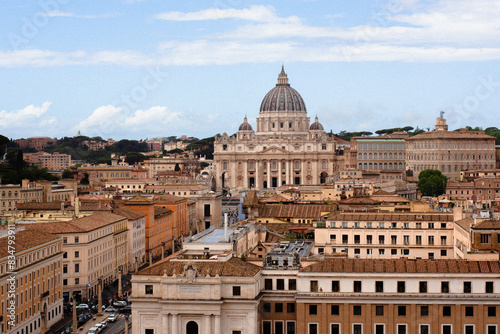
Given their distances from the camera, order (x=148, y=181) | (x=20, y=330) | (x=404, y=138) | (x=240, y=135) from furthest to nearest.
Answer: (x=240, y=135) < (x=404, y=138) < (x=148, y=181) < (x=20, y=330)

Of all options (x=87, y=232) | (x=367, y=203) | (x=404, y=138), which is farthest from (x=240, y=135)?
(x=87, y=232)

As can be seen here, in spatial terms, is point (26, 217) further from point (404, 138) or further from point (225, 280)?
point (404, 138)

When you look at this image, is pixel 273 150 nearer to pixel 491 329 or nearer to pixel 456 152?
pixel 456 152

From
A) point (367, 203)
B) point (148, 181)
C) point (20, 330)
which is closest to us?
point (20, 330)

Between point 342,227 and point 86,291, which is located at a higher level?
point 342,227

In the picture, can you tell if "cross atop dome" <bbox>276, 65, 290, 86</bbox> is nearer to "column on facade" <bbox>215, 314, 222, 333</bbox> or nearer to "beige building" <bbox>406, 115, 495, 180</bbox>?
"beige building" <bbox>406, 115, 495, 180</bbox>

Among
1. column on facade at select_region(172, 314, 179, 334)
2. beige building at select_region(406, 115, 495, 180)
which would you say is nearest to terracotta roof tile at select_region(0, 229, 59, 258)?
column on facade at select_region(172, 314, 179, 334)

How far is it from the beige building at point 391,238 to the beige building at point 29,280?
1240cm

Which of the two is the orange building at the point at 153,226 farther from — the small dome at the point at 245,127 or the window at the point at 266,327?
the small dome at the point at 245,127

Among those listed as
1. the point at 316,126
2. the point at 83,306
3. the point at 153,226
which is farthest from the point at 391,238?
the point at 316,126

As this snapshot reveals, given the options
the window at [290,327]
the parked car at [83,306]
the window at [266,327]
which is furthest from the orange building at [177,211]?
the window at [290,327]

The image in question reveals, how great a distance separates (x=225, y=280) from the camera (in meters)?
34.8

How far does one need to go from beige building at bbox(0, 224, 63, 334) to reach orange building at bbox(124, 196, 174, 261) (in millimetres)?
19501

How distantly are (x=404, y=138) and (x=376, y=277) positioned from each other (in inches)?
4639
